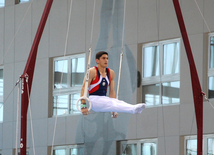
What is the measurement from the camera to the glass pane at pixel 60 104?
12375 mm

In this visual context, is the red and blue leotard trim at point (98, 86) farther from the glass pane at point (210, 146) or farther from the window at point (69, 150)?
the window at point (69, 150)

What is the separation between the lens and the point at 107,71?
332 inches

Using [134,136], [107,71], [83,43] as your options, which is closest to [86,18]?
[83,43]

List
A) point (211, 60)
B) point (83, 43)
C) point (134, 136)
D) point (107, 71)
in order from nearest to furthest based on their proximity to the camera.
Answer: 1. point (107, 71)
2. point (211, 60)
3. point (134, 136)
4. point (83, 43)

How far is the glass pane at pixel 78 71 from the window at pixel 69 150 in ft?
A: 4.75

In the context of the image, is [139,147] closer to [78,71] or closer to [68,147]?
[68,147]

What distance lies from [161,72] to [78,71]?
7.66ft

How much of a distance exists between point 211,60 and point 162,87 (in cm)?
119

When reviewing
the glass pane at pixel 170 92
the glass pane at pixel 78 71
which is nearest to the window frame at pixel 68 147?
the glass pane at pixel 78 71

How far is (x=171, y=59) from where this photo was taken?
1061cm

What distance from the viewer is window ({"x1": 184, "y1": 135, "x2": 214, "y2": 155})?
9.83 meters

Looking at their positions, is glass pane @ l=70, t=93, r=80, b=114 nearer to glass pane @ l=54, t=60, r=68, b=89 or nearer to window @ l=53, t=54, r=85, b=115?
window @ l=53, t=54, r=85, b=115

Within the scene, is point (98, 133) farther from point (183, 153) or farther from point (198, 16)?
point (198, 16)

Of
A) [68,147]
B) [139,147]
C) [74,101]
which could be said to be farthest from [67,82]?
[139,147]
